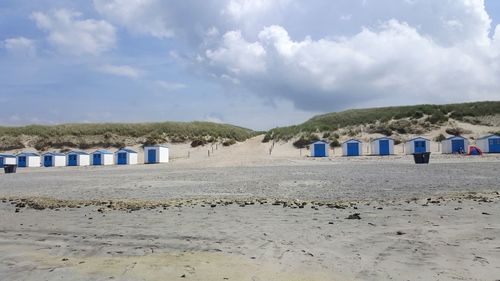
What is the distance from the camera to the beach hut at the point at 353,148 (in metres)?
51.7

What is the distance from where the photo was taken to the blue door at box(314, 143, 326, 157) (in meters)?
52.2

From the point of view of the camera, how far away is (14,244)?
898 cm

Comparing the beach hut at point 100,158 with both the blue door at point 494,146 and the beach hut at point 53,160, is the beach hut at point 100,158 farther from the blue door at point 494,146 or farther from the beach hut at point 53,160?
the blue door at point 494,146

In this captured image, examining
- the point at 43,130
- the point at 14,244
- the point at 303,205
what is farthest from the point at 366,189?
the point at 43,130

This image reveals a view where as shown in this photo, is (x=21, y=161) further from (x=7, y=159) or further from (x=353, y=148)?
(x=353, y=148)

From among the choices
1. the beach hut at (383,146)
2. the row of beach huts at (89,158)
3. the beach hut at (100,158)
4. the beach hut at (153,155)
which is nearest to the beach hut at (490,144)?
the beach hut at (383,146)

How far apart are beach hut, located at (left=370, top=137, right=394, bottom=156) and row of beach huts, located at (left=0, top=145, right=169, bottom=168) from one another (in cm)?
2325

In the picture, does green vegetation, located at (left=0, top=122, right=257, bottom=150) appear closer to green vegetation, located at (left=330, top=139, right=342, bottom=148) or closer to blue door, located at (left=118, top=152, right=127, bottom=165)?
blue door, located at (left=118, top=152, right=127, bottom=165)

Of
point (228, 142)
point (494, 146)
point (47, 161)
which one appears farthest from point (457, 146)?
point (47, 161)

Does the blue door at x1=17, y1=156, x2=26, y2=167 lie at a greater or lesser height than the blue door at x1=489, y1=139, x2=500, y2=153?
lesser

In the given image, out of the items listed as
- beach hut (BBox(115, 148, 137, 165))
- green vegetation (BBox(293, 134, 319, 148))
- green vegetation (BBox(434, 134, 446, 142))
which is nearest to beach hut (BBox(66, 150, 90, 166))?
beach hut (BBox(115, 148, 137, 165))

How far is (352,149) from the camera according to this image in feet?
171

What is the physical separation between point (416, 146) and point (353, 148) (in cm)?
643

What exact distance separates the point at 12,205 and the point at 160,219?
6735mm
